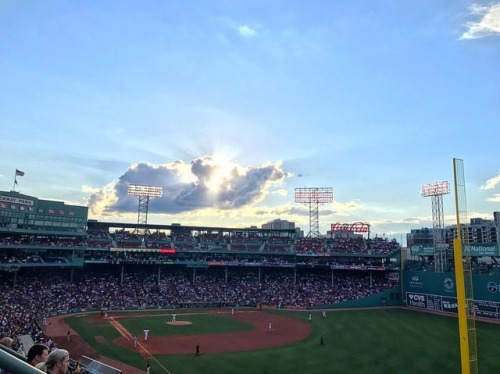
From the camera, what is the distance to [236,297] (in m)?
64.2

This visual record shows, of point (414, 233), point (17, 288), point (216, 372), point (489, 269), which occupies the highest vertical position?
point (414, 233)

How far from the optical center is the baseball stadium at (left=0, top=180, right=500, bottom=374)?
32.7 m

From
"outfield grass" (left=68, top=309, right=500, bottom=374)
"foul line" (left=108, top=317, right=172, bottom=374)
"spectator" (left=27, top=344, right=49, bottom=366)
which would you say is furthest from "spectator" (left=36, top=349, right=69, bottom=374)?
"foul line" (left=108, top=317, right=172, bottom=374)

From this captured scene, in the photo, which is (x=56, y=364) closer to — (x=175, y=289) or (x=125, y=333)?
(x=125, y=333)

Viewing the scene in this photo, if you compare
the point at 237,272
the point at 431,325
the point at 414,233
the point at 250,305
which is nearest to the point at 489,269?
the point at 431,325

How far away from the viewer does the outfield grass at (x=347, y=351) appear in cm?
3045

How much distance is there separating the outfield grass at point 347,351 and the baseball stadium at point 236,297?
165 millimetres

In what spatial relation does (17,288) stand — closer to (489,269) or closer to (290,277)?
(290,277)

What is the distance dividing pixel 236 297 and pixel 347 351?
31.2 meters

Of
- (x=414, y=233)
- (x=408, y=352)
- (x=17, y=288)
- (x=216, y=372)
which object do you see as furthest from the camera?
(x=414, y=233)

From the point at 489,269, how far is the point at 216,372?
4327 centimetres

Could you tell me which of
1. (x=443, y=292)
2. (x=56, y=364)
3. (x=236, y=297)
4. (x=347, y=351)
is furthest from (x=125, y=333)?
(x=443, y=292)

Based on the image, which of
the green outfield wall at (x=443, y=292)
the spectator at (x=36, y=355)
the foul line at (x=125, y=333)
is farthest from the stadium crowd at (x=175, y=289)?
the spectator at (x=36, y=355)

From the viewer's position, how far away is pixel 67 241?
204 feet
